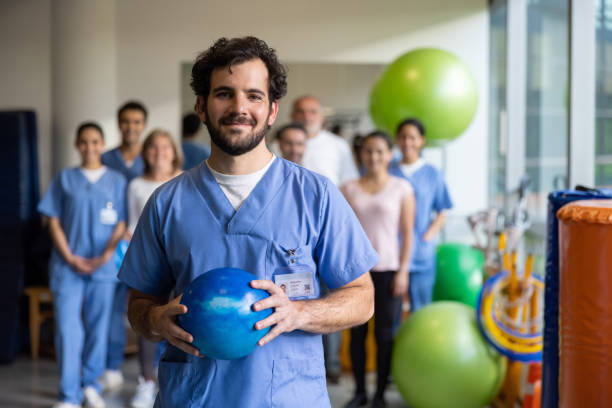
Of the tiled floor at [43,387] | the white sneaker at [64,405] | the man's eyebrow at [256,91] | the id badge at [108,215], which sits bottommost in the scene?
the tiled floor at [43,387]

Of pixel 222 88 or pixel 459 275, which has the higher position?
pixel 222 88

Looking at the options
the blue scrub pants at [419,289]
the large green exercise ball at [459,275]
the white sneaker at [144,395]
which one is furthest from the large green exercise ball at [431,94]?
the white sneaker at [144,395]

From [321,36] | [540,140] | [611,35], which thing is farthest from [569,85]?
[321,36]

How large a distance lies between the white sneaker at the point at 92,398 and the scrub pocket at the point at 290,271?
2.62 meters

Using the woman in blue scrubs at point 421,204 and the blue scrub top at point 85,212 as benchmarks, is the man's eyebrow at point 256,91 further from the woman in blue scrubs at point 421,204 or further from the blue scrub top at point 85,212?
the woman in blue scrubs at point 421,204

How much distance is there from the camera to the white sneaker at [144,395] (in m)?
3.69

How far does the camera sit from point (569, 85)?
3328 mm

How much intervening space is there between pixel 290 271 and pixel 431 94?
305cm

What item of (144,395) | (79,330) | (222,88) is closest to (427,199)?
(144,395)

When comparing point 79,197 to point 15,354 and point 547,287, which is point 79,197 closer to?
point 15,354

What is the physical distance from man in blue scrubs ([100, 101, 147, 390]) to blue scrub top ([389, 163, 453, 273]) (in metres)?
1.50

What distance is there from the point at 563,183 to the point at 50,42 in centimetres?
422

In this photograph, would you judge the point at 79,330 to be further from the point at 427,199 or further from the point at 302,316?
the point at 302,316

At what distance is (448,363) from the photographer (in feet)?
10.4
